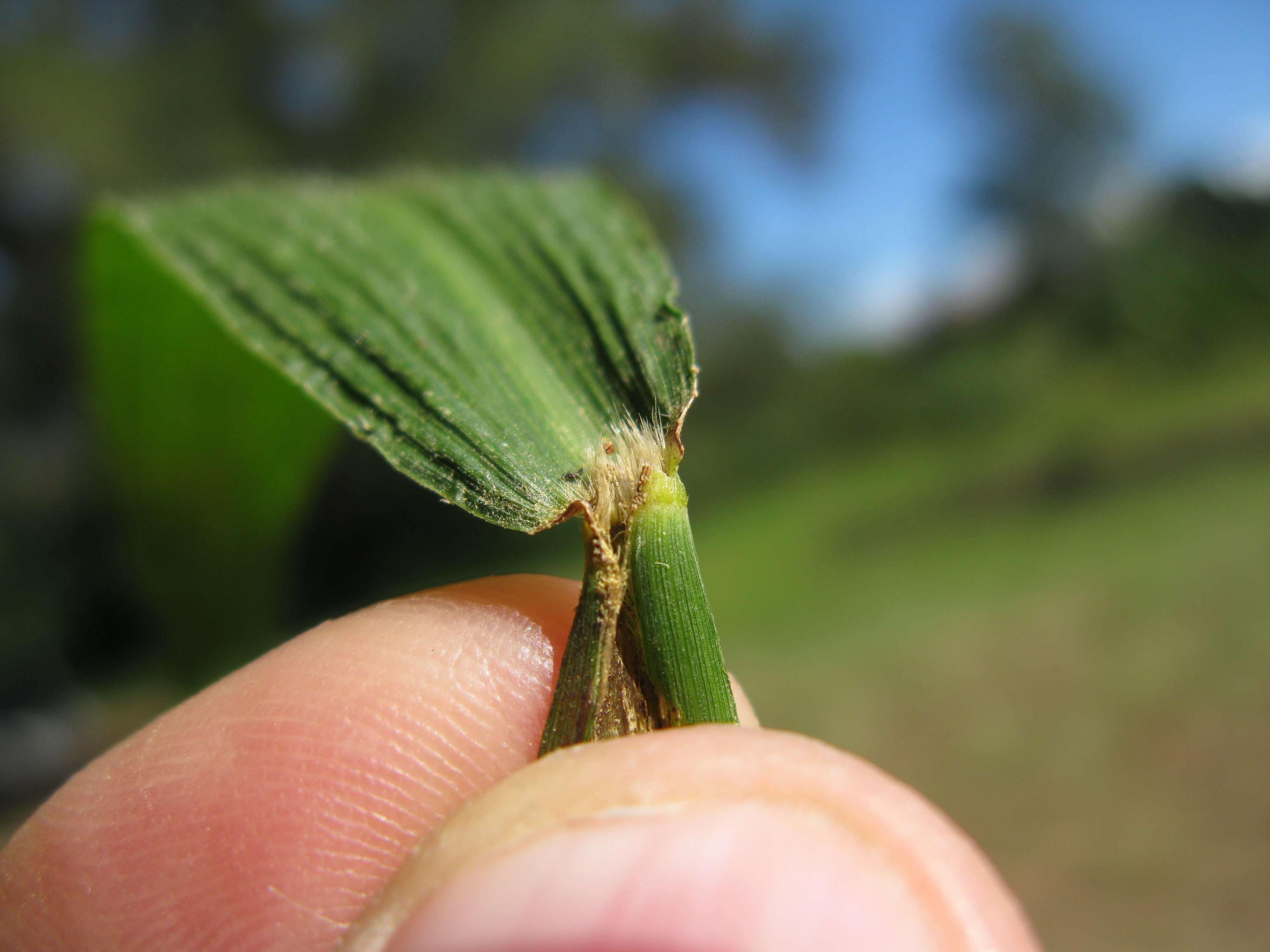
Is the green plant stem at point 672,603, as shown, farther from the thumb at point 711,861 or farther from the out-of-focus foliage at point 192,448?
the out-of-focus foliage at point 192,448

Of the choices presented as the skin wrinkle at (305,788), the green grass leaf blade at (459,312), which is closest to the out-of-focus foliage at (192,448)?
the green grass leaf blade at (459,312)

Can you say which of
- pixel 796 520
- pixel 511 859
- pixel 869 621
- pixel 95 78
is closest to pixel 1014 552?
pixel 869 621

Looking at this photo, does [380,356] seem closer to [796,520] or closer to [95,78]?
[95,78]

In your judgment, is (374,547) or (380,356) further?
(374,547)

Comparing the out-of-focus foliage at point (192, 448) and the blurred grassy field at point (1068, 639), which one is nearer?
the out-of-focus foliage at point (192, 448)

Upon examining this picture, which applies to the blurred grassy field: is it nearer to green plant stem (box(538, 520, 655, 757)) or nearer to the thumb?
the thumb

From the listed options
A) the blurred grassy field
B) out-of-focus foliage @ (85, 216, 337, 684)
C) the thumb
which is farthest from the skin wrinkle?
the blurred grassy field
